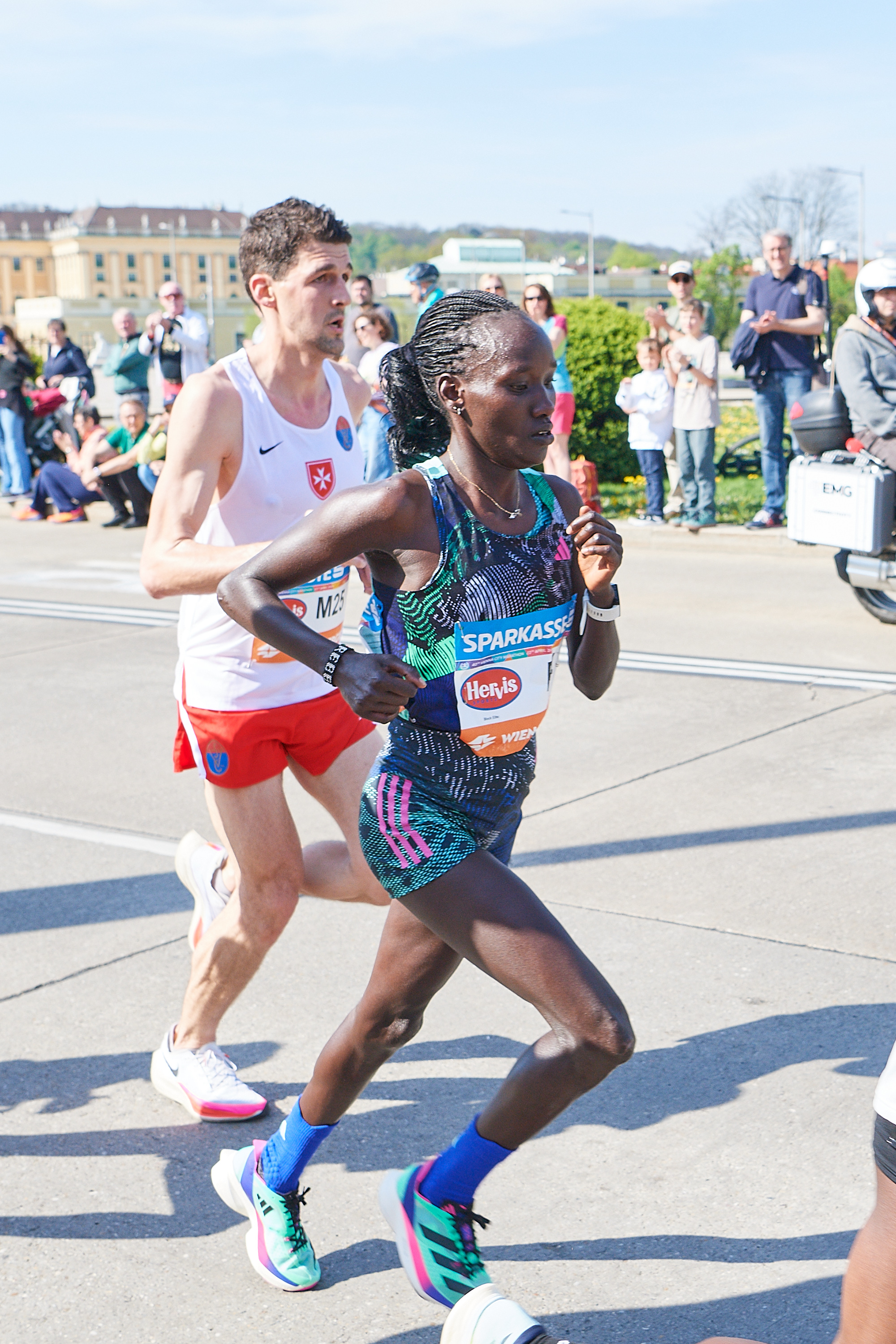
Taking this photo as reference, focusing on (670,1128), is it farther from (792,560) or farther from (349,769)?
(792,560)

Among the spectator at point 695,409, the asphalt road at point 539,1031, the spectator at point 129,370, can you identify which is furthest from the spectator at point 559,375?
the asphalt road at point 539,1031

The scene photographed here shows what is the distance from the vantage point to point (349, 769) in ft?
11.8

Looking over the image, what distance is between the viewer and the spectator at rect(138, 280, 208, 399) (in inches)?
592

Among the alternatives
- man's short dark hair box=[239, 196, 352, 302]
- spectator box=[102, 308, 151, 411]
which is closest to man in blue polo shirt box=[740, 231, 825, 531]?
spectator box=[102, 308, 151, 411]

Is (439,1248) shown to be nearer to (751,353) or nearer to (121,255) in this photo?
(751,353)

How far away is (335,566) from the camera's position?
2654 millimetres

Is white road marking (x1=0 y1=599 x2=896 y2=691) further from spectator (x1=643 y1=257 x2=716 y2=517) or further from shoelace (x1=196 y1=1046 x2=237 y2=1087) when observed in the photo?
spectator (x1=643 y1=257 x2=716 y2=517)

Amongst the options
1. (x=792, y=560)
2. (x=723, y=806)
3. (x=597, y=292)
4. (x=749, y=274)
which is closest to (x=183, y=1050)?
(x=723, y=806)

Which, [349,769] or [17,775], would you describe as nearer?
[349,769]

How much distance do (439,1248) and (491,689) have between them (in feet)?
3.22

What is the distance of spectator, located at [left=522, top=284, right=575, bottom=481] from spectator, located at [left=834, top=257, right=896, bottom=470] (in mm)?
3796

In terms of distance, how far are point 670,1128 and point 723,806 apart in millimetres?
2453

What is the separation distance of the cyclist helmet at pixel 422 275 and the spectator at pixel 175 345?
321cm

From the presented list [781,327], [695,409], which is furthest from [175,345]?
[781,327]
